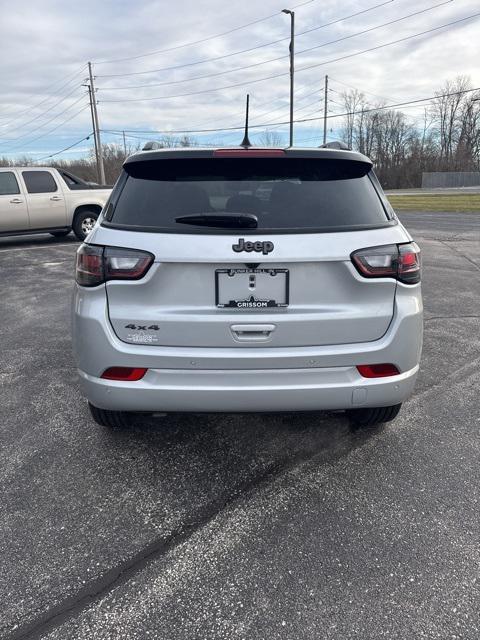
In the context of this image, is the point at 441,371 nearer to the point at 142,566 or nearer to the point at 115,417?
the point at 115,417

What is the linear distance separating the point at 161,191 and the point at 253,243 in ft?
2.05

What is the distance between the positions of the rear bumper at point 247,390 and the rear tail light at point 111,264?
0.50 metres

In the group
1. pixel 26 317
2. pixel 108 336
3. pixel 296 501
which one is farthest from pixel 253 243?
pixel 26 317

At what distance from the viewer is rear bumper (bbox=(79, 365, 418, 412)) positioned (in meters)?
2.42

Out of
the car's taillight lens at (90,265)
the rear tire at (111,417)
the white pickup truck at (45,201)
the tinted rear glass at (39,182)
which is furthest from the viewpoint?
the tinted rear glass at (39,182)

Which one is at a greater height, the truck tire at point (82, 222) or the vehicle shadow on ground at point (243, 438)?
the truck tire at point (82, 222)

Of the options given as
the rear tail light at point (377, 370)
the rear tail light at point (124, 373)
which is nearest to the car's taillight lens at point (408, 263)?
the rear tail light at point (377, 370)

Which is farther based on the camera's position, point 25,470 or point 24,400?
point 24,400

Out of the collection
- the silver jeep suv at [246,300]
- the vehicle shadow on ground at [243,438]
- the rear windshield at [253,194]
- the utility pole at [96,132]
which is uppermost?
the utility pole at [96,132]

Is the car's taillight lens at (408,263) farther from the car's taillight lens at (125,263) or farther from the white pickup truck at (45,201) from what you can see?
the white pickup truck at (45,201)

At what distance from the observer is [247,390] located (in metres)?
2.42

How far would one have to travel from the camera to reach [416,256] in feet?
8.36

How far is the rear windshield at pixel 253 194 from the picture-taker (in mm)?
2457

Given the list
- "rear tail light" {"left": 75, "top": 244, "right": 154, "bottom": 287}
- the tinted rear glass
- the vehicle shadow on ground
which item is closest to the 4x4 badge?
"rear tail light" {"left": 75, "top": 244, "right": 154, "bottom": 287}
